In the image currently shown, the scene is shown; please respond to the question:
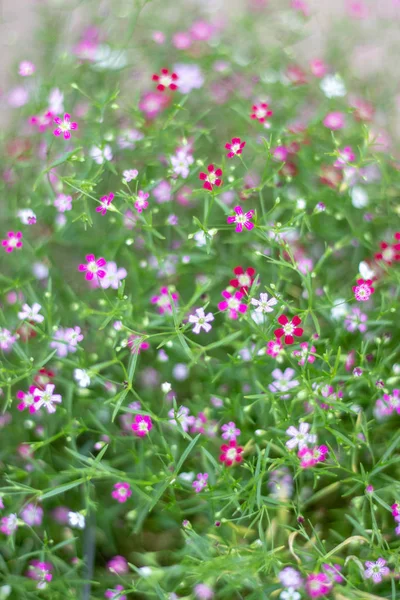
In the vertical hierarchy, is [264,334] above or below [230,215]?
below

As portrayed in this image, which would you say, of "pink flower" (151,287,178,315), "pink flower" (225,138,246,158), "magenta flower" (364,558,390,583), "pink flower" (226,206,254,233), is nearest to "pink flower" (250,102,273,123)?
"pink flower" (225,138,246,158)

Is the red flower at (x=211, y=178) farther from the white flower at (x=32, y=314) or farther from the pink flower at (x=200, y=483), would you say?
the pink flower at (x=200, y=483)

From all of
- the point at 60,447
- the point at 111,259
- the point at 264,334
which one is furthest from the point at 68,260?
the point at 264,334

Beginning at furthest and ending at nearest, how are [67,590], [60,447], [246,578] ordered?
1. [60,447]
2. [67,590]
3. [246,578]

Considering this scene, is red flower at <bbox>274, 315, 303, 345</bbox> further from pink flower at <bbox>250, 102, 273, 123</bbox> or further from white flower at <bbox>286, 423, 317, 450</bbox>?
pink flower at <bbox>250, 102, 273, 123</bbox>

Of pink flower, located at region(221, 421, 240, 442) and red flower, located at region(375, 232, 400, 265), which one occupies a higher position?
red flower, located at region(375, 232, 400, 265)

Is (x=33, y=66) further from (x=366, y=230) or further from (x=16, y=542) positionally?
(x=16, y=542)
